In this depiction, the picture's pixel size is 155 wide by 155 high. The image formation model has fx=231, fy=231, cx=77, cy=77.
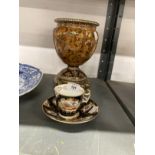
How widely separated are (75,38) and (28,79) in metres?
0.19

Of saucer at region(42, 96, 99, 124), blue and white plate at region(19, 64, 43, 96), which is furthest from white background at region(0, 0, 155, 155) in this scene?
blue and white plate at region(19, 64, 43, 96)

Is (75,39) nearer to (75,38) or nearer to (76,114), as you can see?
(75,38)

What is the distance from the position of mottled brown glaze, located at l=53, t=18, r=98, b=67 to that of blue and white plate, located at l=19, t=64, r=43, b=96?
0.11 metres

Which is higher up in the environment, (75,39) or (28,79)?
(75,39)

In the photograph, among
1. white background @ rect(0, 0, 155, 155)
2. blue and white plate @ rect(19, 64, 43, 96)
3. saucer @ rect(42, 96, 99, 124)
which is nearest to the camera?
white background @ rect(0, 0, 155, 155)

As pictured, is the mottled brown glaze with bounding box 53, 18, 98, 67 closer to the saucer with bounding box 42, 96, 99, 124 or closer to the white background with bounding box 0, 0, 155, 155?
the saucer with bounding box 42, 96, 99, 124

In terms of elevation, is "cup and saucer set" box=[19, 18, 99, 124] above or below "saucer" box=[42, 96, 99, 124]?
above

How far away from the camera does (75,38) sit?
0.64m

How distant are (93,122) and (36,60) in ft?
1.56

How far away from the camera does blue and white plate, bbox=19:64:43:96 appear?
2.08 feet

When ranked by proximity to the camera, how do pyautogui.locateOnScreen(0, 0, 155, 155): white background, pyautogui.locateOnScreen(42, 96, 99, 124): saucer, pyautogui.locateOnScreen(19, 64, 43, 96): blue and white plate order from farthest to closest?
pyautogui.locateOnScreen(19, 64, 43, 96): blue and white plate → pyautogui.locateOnScreen(42, 96, 99, 124): saucer → pyautogui.locateOnScreen(0, 0, 155, 155): white background

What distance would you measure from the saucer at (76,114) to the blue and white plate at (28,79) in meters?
0.09
